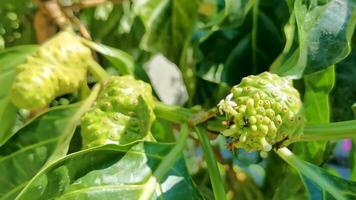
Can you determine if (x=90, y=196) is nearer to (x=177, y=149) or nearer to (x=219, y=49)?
(x=177, y=149)


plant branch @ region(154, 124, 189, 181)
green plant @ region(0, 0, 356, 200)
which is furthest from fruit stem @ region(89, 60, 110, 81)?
plant branch @ region(154, 124, 189, 181)

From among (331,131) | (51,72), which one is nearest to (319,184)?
(331,131)

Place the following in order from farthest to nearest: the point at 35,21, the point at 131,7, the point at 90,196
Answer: the point at 131,7 → the point at 35,21 → the point at 90,196

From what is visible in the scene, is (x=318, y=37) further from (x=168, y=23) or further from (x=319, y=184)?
(x=168, y=23)

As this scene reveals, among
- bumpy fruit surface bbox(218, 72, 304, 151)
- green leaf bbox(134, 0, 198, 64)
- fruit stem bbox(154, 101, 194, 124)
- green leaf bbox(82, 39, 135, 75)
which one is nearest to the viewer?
bumpy fruit surface bbox(218, 72, 304, 151)

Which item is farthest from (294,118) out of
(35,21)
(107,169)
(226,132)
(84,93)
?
(35,21)

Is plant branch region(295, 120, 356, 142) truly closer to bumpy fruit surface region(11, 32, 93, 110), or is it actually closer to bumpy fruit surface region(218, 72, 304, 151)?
bumpy fruit surface region(218, 72, 304, 151)

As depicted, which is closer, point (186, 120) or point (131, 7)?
point (186, 120)

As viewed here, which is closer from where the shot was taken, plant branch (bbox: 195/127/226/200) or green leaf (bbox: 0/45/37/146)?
plant branch (bbox: 195/127/226/200)
